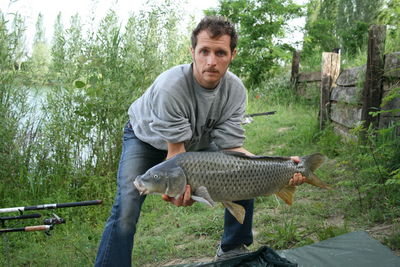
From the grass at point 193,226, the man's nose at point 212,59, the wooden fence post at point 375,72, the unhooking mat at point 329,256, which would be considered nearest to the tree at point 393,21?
the wooden fence post at point 375,72

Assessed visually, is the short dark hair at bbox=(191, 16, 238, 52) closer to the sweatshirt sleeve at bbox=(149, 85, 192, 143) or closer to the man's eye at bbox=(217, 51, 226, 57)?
the man's eye at bbox=(217, 51, 226, 57)

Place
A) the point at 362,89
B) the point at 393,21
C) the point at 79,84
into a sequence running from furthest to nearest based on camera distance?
the point at 393,21
the point at 362,89
the point at 79,84

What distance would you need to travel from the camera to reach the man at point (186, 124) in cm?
241

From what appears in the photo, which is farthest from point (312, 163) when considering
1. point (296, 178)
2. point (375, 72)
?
point (375, 72)

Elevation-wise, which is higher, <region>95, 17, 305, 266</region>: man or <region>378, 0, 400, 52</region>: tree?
<region>378, 0, 400, 52</region>: tree

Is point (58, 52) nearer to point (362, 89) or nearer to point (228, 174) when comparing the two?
point (228, 174)

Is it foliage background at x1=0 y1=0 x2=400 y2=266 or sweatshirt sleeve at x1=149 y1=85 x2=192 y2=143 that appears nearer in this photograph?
sweatshirt sleeve at x1=149 y1=85 x2=192 y2=143

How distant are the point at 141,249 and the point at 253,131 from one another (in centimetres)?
502

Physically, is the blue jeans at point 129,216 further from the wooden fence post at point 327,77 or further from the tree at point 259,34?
the tree at point 259,34

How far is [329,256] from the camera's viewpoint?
2832mm

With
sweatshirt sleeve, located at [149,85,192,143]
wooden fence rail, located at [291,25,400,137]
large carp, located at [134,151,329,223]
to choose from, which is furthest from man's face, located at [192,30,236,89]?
wooden fence rail, located at [291,25,400,137]

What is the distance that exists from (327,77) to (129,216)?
5.01 m

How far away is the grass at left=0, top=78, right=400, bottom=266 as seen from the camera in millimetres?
3328

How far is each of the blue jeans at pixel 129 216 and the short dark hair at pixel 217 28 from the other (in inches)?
31.9
